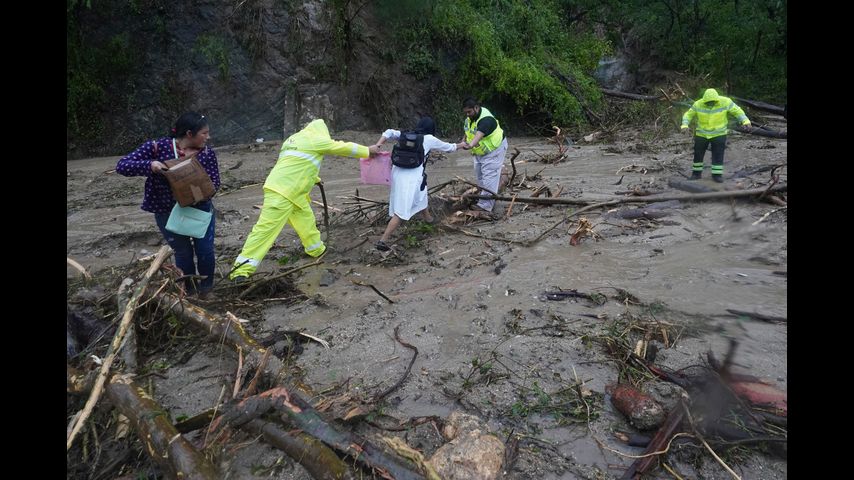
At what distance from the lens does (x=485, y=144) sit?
303 inches

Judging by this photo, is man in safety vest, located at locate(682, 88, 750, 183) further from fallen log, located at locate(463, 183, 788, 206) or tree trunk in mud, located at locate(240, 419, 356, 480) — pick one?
tree trunk in mud, located at locate(240, 419, 356, 480)

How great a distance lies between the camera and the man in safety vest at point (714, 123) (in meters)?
8.61

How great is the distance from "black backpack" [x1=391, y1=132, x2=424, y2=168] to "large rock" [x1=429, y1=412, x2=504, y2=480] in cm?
388

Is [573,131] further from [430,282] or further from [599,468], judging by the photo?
[599,468]

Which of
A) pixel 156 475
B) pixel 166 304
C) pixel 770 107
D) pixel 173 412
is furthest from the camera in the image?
pixel 770 107

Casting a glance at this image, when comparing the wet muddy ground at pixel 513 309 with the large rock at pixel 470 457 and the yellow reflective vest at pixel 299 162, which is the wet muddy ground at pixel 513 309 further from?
the yellow reflective vest at pixel 299 162

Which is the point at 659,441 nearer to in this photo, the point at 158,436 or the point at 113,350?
the point at 158,436

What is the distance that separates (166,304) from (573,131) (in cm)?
1390

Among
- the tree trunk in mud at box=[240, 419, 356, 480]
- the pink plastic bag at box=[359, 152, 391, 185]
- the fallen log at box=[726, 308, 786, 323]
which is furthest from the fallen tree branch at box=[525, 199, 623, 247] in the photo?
the tree trunk in mud at box=[240, 419, 356, 480]

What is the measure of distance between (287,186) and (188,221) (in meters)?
1.25

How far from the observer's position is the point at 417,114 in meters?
16.3

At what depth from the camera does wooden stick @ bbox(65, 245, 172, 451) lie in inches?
108
